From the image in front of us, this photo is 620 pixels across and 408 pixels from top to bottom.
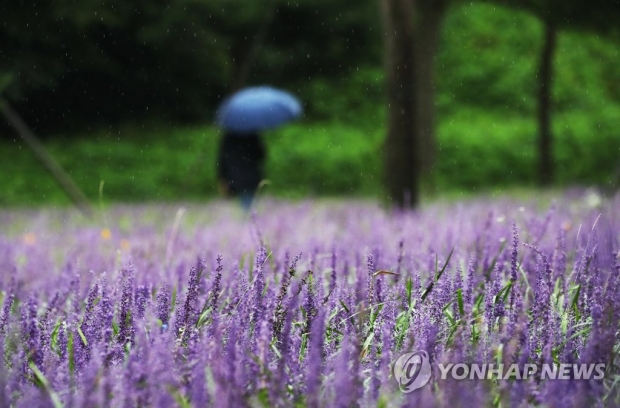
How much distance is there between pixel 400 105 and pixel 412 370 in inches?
222

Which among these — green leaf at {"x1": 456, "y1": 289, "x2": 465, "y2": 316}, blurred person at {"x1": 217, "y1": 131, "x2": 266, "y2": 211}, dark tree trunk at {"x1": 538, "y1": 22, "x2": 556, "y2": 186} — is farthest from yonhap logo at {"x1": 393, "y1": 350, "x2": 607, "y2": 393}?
dark tree trunk at {"x1": 538, "y1": 22, "x2": 556, "y2": 186}

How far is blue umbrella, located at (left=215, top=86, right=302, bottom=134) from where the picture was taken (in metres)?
9.87

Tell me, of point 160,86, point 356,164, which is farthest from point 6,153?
point 356,164

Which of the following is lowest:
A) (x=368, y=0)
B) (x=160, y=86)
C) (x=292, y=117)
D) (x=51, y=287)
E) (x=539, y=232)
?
(x=51, y=287)

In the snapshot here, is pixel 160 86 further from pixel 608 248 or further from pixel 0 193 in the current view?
pixel 608 248

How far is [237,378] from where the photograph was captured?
1.53 metres

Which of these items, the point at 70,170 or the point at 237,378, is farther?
the point at 70,170

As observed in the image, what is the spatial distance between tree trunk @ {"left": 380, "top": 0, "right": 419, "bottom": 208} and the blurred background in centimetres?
983

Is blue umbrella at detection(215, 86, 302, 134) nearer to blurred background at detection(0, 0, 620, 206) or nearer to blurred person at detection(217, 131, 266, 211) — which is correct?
blurred person at detection(217, 131, 266, 211)

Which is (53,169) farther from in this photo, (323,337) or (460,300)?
(323,337)

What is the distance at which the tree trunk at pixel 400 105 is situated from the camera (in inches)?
278

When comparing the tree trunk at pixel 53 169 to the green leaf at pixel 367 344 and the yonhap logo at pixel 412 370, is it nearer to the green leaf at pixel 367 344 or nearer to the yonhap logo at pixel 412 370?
the green leaf at pixel 367 344

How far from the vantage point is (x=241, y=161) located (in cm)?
996

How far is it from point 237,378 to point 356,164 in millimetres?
18832
